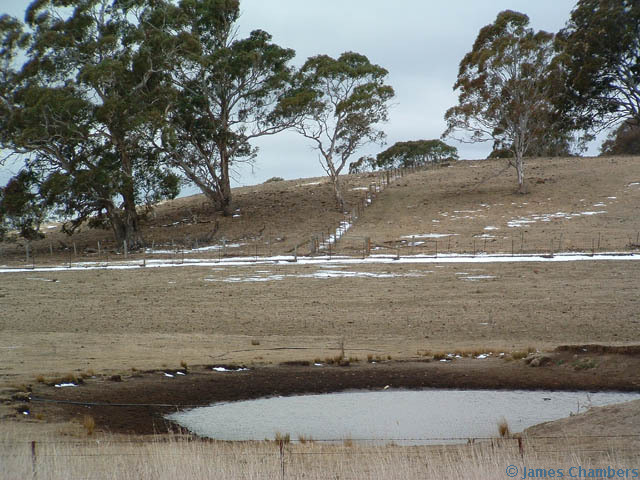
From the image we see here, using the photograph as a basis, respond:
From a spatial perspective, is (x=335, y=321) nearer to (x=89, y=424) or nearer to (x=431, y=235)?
(x=89, y=424)

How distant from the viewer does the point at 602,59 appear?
14.3 meters

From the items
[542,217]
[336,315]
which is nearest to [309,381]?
[336,315]

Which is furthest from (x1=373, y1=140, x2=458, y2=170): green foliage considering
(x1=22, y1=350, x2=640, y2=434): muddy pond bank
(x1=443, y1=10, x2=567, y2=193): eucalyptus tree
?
(x1=22, y1=350, x2=640, y2=434): muddy pond bank

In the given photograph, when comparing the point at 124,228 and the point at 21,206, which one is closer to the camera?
the point at 21,206

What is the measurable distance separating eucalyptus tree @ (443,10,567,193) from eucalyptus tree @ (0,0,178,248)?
24.2m

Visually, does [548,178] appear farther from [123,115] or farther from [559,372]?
[559,372]

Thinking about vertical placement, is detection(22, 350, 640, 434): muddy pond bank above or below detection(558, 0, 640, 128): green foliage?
below

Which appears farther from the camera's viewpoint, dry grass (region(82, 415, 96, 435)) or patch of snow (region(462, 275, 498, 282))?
patch of snow (region(462, 275, 498, 282))

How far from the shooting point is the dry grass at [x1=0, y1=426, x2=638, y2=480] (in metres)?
8.34

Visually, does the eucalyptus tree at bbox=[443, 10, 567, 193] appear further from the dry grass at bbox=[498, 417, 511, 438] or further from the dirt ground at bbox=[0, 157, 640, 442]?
the dry grass at bbox=[498, 417, 511, 438]

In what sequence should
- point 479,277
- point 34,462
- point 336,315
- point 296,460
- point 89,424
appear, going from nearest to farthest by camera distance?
point 34,462
point 296,460
point 89,424
point 336,315
point 479,277

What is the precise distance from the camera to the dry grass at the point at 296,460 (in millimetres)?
8336

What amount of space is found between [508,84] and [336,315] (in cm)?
3605

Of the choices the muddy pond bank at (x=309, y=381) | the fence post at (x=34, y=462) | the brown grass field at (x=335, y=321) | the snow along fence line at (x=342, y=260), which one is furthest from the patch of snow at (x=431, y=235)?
the fence post at (x=34, y=462)
